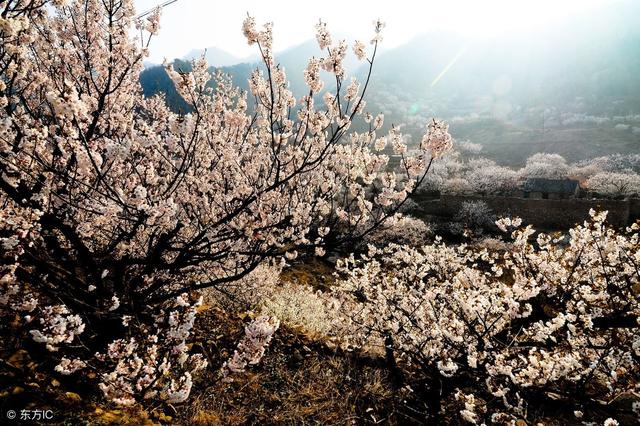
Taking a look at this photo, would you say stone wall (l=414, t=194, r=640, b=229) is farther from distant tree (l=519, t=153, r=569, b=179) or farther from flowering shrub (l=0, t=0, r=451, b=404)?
flowering shrub (l=0, t=0, r=451, b=404)

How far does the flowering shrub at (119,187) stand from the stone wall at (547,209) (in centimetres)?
2506

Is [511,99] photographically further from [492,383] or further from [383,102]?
[492,383]

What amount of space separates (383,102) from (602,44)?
2752 inches

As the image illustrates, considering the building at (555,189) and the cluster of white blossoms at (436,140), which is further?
the building at (555,189)

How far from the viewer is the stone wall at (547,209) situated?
2420 centimetres

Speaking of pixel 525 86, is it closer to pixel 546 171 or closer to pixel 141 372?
pixel 546 171

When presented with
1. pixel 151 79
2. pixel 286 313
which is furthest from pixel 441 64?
pixel 286 313

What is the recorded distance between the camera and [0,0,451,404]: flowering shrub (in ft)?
9.98

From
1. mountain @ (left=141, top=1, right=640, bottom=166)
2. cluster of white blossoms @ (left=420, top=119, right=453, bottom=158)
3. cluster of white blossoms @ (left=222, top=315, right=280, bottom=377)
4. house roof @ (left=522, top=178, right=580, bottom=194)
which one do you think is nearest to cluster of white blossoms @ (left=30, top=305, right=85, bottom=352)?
cluster of white blossoms @ (left=222, top=315, right=280, bottom=377)

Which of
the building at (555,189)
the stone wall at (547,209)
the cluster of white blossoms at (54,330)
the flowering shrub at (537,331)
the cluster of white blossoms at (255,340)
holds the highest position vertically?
the cluster of white blossoms at (54,330)

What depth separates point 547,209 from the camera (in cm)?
2595

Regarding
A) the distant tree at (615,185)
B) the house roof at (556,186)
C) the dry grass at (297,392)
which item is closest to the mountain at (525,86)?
the distant tree at (615,185)

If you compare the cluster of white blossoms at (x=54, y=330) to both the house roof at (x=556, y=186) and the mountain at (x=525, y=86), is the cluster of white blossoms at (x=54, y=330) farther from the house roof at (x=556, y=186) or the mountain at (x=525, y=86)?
the mountain at (x=525, y=86)

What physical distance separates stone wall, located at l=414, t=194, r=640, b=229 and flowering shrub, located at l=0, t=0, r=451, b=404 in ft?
82.2
